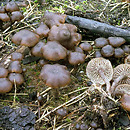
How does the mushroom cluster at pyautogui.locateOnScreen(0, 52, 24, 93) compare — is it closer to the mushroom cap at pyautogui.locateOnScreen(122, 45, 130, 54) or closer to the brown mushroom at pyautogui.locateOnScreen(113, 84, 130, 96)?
the brown mushroom at pyautogui.locateOnScreen(113, 84, 130, 96)

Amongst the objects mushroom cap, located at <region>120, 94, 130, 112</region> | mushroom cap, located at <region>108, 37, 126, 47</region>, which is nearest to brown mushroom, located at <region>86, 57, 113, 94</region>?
mushroom cap, located at <region>120, 94, 130, 112</region>

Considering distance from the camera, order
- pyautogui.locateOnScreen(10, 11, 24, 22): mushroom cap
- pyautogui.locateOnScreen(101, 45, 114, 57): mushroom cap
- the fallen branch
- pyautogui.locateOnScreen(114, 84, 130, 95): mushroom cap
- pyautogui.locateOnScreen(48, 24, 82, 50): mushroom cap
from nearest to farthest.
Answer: pyautogui.locateOnScreen(114, 84, 130, 95): mushroom cap, pyautogui.locateOnScreen(48, 24, 82, 50): mushroom cap, pyautogui.locateOnScreen(101, 45, 114, 57): mushroom cap, the fallen branch, pyautogui.locateOnScreen(10, 11, 24, 22): mushroom cap

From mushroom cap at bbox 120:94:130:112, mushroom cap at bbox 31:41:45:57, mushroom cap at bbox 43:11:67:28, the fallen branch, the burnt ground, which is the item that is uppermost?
mushroom cap at bbox 43:11:67:28

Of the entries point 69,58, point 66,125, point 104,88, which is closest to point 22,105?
point 66,125

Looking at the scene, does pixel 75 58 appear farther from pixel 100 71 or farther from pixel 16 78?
pixel 16 78

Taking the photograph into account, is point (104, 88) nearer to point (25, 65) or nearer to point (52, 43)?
point (52, 43)

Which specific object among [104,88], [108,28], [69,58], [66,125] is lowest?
[66,125]
